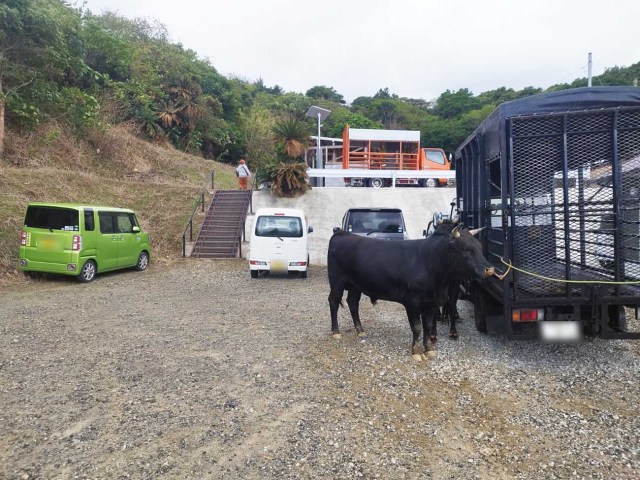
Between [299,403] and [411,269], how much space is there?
223 cm

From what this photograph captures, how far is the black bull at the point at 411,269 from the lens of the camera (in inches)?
197

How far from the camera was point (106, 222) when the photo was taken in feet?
36.1

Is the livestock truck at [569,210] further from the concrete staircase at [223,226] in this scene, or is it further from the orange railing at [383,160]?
the orange railing at [383,160]

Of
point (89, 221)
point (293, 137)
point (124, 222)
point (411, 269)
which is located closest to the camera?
point (411, 269)

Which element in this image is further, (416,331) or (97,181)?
(97,181)

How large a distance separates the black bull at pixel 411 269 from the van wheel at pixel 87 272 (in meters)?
6.66

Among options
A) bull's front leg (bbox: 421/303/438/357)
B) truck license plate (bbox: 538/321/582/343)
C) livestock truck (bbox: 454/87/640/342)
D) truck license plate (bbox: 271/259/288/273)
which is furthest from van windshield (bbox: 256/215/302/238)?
truck license plate (bbox: 538/321/582/343)

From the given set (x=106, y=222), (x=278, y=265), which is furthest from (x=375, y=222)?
(x=106, y=222)

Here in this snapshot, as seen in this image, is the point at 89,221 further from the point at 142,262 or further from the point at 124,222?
the point at 142,262

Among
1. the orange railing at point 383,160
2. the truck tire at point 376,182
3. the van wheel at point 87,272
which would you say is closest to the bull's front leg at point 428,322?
the van wheel at point 87,272

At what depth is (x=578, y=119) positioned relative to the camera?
473 centimetres

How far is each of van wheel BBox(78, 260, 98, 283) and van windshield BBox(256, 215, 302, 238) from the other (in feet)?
12.6

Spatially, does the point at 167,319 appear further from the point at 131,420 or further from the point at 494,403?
the point at 494,403

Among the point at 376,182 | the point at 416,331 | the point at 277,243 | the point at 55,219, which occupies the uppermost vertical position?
the point at 376,182
